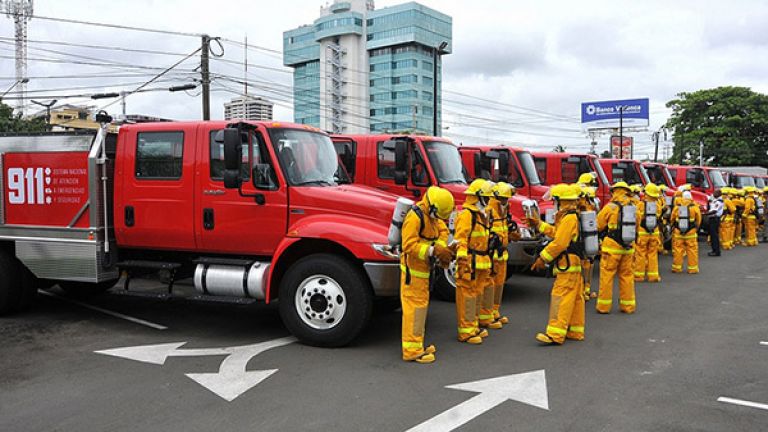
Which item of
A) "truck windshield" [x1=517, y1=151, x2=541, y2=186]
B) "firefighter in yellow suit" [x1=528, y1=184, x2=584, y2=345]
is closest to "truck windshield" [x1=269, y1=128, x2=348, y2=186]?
"firefighter in yellow suit" [x1=528, y1=184, x2=584, y2=345]

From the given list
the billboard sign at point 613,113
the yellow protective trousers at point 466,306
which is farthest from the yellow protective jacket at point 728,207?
the billboard sign at point 613,113

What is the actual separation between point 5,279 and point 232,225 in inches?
135

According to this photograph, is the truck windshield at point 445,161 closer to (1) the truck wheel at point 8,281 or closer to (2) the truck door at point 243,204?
(2) the truck door at point 243,204

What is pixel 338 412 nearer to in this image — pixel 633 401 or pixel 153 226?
pixel 633 401

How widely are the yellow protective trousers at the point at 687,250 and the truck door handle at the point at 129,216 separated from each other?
1084 centimetres

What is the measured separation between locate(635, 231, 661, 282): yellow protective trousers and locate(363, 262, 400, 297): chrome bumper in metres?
7.11

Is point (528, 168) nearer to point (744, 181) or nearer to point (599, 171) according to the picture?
point (599, 171)

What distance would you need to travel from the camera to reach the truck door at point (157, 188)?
288 inches

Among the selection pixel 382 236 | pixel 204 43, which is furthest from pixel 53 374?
pixel 204 43

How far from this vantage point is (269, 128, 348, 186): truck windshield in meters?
7.06

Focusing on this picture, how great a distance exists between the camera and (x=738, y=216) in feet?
62.5

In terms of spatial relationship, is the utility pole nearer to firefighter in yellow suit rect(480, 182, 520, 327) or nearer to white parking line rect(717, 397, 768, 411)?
firefighter in yellow suit rect(480, 182, 520, 327)

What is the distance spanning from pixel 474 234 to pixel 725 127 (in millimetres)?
57336

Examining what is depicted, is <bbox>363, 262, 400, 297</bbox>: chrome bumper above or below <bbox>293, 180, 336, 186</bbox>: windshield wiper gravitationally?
below
